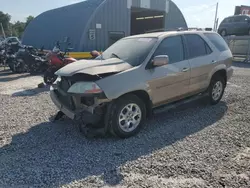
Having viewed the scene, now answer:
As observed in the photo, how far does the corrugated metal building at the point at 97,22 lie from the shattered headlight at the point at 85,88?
32.8 feet

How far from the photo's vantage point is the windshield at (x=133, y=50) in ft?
13.9

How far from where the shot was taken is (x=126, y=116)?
3963 mm

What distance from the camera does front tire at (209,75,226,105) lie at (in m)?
5.62

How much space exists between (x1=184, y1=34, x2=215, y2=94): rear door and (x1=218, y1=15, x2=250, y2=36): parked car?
1689cm

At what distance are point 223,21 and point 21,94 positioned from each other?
20.3 metres

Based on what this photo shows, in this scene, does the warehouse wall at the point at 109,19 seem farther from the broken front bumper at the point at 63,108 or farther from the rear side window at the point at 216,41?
the broken front bumper at the point at 63,108

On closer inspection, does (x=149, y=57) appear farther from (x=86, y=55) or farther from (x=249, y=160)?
(x=86, y=55)

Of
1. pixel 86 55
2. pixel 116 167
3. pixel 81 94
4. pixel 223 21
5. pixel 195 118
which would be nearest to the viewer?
pixel 116 167

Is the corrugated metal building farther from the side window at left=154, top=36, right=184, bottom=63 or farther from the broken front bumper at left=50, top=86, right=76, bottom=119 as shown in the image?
the side window at left=154, top=36, right=184, bottom=63

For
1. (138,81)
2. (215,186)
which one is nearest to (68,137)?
(138,81)

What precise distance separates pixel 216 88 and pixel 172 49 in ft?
6.29

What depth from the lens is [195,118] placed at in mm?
4984

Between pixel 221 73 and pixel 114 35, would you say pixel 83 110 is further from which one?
pixel 114 35

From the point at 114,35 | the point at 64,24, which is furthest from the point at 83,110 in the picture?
the point at 64,24
